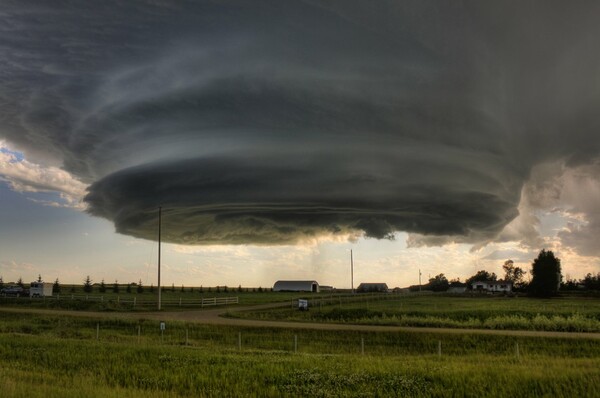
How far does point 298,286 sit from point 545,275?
7566cm

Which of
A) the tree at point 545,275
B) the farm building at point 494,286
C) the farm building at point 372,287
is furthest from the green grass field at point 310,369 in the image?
the farm building at point 494,286

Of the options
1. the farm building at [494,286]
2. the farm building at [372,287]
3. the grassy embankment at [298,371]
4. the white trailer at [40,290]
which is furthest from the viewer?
the farm building at [372,287]

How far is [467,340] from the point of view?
37.5 meters

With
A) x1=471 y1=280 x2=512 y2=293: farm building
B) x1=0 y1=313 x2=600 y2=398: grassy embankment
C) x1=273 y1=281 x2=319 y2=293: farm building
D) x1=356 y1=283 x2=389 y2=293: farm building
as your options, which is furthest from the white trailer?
x1=471 y1=280 x2=512 y2=293: farm building

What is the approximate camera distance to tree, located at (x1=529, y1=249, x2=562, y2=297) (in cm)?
13262

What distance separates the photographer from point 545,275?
13500cm

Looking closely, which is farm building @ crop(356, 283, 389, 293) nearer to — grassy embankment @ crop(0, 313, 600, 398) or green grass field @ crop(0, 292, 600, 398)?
green grass field @ crop(0, 292, 600, 398)

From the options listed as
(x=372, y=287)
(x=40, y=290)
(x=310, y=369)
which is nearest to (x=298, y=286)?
(x=372, y=287)

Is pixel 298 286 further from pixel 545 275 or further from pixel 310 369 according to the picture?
pixel 310 369

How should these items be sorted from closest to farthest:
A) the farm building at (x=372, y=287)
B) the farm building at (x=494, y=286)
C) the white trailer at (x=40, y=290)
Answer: the white trailer at (x=40, y=290) < the farm building at (x=494, y=286) < the farm building at (x=372, y=287)

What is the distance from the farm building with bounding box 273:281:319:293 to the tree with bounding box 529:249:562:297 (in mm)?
66082

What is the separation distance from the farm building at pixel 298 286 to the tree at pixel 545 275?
66.1 m

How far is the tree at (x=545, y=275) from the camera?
132625 mm

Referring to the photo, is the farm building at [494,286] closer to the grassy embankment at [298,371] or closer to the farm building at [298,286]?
the farm building at [298,286]
